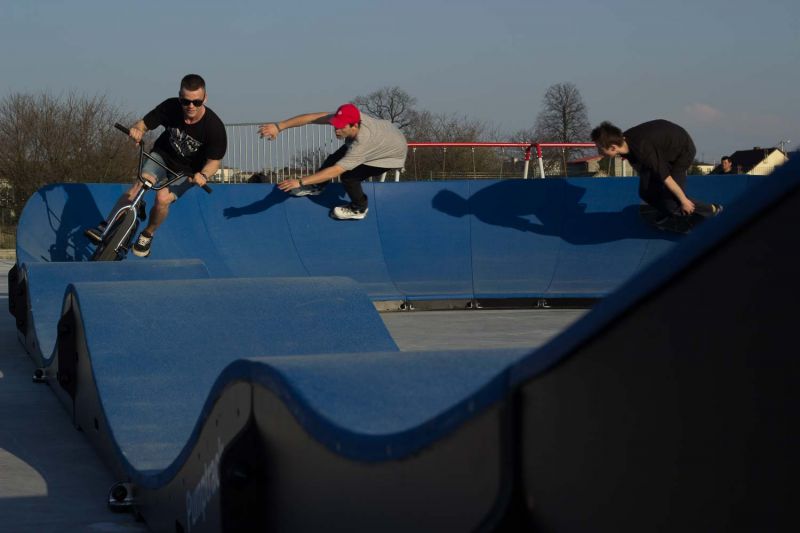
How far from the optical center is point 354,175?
10.5 m

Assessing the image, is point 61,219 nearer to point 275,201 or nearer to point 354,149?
point 275,201

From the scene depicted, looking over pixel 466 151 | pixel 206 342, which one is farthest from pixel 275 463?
pixel 466 151

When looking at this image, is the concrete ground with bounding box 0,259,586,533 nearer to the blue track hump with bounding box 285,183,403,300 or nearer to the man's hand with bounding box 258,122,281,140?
the man's hand with bounding box 258,122,281,140

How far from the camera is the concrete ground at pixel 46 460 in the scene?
3375mm

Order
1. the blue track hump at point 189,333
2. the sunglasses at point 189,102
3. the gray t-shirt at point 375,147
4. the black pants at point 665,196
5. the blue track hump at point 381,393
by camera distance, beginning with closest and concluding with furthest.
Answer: the blue track hump at point 381,393
the blue track hump at point 189,333
the sunglasses at point 189,102
the black pants at point 665,196
the gray t-shirt at point 375,147

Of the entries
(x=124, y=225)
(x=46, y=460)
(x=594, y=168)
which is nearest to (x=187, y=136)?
(x=124, y=225)

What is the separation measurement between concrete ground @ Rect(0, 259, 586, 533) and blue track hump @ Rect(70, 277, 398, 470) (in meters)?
0.28

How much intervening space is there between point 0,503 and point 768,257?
312 cm

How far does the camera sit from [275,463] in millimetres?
2344

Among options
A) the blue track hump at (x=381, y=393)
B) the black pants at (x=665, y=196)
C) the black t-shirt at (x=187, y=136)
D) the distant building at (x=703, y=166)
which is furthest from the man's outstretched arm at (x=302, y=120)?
the distant building at (x=703, y=166)

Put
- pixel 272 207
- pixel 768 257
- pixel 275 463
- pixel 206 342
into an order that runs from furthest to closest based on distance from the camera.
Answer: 1. pixel 272 207
2. pixel 206 342
3. pixel 275 463
4. pixel 768 257

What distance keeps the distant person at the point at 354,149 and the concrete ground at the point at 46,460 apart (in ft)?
8.39

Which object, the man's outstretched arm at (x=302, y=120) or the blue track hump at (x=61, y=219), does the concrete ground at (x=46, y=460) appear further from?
the man's outstretched arm at (x=302, y=120)

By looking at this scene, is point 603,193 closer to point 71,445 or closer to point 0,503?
point 71,445
